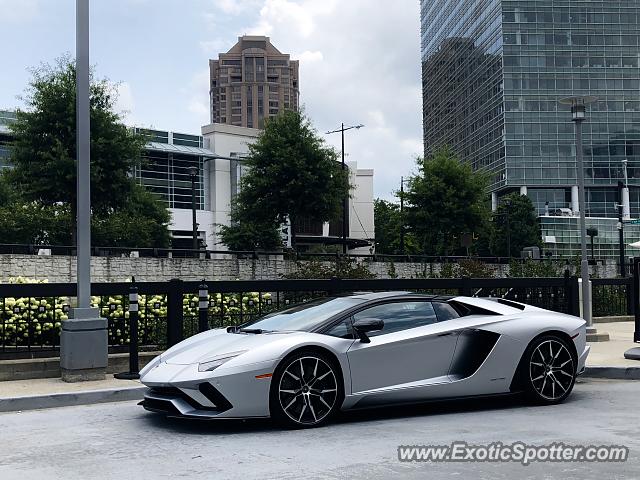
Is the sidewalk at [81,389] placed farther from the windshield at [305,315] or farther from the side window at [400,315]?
the side window at [400,315]

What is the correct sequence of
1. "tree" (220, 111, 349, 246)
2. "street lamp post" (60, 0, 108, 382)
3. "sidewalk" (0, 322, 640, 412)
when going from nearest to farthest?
"sidewalk" (0, 322, 640, 412), "street lamp post" (60, 0, 108, 382), "tree" (220, 111, 349, 246)

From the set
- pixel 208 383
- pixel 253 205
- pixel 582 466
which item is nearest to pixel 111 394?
pixel 208 383

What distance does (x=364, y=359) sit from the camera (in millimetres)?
7484

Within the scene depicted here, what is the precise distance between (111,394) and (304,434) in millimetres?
3323

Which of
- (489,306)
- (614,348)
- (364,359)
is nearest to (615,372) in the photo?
(614,348)

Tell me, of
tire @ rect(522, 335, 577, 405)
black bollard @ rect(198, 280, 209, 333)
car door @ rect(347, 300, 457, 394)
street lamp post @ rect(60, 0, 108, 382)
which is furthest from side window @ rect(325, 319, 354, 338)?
street lamp post @ rect(60, 0, 108, 382)

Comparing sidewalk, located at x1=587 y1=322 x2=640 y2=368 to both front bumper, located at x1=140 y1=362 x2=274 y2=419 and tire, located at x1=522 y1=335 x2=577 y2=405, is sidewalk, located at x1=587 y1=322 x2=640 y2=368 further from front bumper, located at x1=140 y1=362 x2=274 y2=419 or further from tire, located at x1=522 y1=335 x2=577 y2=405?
front bumper, located at x1=140 y1=362 x2=274 y2=419

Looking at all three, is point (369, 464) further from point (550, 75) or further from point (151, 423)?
point (550, 75)

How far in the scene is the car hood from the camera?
721 centimetres

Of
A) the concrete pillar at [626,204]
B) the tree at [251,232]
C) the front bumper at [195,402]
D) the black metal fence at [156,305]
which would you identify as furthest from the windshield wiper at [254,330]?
the concrete pillar at [626,204]

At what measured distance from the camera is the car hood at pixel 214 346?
721 centimetres

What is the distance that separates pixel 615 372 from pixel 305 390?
5.71m

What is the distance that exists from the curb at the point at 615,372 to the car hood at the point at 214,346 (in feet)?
18.1

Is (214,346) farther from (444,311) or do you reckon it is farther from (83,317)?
(83,317)
